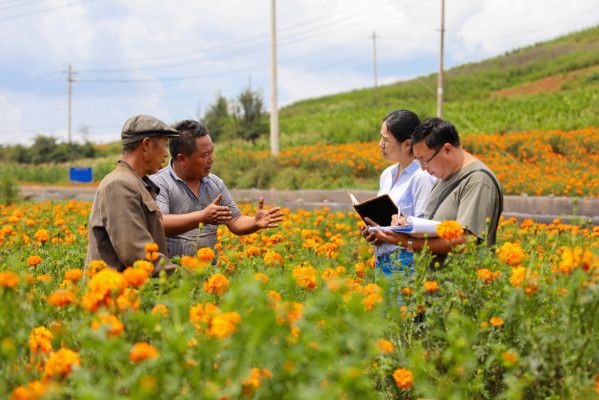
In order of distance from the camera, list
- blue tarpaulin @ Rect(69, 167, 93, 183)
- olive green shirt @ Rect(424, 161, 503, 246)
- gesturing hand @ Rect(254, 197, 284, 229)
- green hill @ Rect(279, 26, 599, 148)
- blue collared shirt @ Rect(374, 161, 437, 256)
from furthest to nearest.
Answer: blue tarpaulin @ Rect(69, 167, 93, 183)
green hill @ Rect(279, 26, 599, 148)
gesturing hand @ Rect(254, 197, 284, 229)
blue collared shirt @ Rect(374, 161, 437, 256)
olive green shirt @ Rect(424, 161, 503, 246)

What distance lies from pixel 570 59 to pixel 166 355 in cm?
4211

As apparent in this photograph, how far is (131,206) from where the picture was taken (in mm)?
Answer: 2869

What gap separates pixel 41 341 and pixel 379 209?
6.74ft

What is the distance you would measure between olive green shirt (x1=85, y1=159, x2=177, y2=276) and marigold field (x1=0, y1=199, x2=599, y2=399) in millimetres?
250

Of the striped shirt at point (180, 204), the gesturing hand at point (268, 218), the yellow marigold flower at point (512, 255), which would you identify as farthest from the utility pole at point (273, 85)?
the yellow marigold flower at point (512, 255)

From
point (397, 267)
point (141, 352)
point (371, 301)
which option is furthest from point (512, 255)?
point (141, 352)

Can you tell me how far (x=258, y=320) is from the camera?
1.62 m

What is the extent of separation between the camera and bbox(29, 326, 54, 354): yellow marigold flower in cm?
211

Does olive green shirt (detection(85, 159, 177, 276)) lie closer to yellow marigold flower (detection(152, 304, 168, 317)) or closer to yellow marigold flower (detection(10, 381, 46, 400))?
yellow marigold flower (detection(152, 304, 168, 317))

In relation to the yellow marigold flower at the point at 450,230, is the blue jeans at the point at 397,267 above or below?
below

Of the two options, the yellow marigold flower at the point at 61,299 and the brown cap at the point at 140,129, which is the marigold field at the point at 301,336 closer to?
the yellow marigold flower at the point at 61,299

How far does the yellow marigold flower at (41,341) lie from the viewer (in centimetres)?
211

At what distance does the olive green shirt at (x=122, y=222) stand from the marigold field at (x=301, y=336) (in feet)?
0.82

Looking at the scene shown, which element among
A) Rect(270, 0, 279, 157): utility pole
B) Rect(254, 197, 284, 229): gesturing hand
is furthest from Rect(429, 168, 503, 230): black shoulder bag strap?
Rect(270, 0, 279, 157): utility pole
